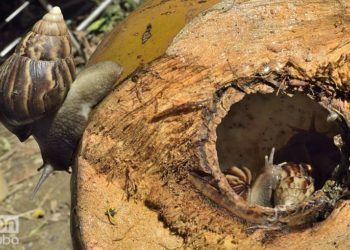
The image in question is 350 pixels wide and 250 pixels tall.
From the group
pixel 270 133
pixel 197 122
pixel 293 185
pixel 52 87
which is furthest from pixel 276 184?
pixel 52 87

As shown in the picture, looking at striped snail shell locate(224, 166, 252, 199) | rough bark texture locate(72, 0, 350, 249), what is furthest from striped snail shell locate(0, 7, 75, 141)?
striped snail shell locate(224, 166, 252, 199)

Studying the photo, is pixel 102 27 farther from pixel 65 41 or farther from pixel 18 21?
pixel 65 41

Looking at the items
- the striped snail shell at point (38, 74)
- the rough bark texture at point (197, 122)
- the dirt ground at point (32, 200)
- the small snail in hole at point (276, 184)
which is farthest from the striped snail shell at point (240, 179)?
the dirt ground at point (32, 200)

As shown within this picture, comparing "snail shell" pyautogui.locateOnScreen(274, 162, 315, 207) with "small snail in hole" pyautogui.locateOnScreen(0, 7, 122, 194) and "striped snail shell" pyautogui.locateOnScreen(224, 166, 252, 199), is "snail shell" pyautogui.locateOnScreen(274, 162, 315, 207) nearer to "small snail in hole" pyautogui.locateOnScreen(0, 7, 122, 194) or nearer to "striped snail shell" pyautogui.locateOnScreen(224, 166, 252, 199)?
"striped snail shell" pyautogui.locateOnScreen(224, 166, 252, 199)

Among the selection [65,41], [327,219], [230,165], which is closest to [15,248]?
[230,165]

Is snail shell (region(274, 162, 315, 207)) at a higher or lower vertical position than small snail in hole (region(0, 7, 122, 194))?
lower

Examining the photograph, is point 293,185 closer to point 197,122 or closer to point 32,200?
point 197,122
